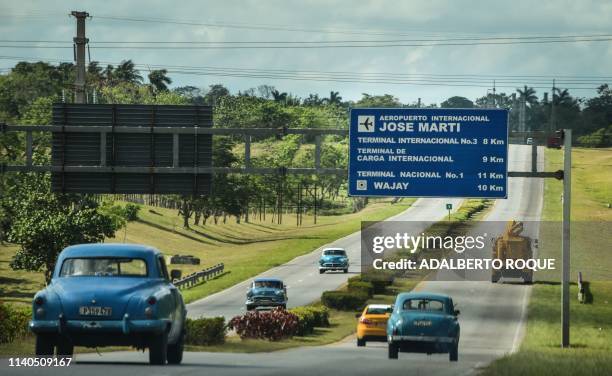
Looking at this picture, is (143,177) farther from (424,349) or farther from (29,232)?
(29,232)

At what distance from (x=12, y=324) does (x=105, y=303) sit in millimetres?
9979

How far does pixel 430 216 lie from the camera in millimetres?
155250

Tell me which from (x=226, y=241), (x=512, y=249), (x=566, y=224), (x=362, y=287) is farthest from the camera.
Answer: (x=226, y=241)

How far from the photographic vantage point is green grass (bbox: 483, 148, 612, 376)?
89.9 feet

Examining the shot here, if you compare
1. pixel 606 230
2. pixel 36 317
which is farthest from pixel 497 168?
pixel 606 230

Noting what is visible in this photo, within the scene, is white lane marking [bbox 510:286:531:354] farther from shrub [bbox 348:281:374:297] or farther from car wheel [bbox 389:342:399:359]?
car wheel [bbox 389:342:399:359]

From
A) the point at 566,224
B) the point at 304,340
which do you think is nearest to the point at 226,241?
the point at 304,340

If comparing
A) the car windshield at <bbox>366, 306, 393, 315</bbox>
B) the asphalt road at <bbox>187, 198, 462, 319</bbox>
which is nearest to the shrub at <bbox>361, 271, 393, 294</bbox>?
the asphalt road at <bbox>187, 198, 462, 319</bbox>

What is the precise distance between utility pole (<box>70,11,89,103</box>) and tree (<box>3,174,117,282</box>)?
18.1 meters

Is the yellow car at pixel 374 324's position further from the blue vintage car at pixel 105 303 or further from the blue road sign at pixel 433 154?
the blue vintage car at pixel 105 303

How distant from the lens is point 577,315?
72.3 m

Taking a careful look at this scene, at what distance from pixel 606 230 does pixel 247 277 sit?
5259cm

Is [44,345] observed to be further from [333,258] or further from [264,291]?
[333,258]

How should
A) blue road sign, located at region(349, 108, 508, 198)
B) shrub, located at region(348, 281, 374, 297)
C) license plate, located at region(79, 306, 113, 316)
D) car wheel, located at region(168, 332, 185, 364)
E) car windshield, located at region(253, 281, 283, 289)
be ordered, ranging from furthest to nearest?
shrub, located at region(348, 281, 374, 297) < car windshield, located at region(253, 281, 283, 289) < blue road sign, located at region(349, 108, 508, 198) < car wheel, located at region(168, 332, 185, 364) < license plate, located at region(79, 306, 113, 316)
